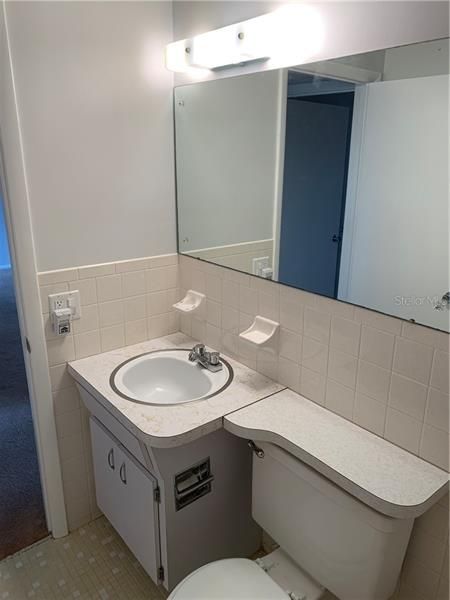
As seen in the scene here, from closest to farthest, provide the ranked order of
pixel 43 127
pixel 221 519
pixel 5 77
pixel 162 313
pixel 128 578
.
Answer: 1. pixel 5 77
2. pixel 43 127
3. pixel 221 519
4. pixel 128 578
5. pixel 162 313

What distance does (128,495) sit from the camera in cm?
161

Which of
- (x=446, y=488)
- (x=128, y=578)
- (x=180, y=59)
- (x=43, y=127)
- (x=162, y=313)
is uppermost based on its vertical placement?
(x=180, y=59)

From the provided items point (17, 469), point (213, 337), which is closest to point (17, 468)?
point (17, 469)

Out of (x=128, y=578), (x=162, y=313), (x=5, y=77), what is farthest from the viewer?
(x=162, y=313)

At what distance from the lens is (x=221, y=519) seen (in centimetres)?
162

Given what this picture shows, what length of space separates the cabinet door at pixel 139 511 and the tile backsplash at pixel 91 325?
0.31 m

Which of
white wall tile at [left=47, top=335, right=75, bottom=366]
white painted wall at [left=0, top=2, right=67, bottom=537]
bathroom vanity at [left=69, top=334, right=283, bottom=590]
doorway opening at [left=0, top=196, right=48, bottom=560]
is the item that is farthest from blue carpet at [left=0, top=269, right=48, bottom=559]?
white wall tile at [left=47, top=335, right=75, bottom=366]

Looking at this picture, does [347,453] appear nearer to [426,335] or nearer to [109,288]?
[426,335]

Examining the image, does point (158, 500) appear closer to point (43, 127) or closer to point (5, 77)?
point (43, 127)

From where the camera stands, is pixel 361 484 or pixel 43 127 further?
pixel 43 127

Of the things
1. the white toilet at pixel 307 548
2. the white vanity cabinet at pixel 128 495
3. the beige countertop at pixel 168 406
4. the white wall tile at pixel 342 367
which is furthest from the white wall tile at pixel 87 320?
the white wall tile at pixel 342 367

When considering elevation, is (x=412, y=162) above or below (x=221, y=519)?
above

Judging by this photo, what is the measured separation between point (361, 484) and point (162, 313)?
1150 millimetres

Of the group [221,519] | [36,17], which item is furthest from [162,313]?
[36,17]
